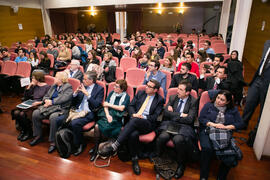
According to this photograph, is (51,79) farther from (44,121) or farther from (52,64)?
(52,64)

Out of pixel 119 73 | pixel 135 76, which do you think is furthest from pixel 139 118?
pixel 119 73

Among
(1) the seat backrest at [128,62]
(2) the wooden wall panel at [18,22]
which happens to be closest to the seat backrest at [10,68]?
(1) the seat backrest at [128,62]

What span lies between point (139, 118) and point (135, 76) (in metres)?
1.64

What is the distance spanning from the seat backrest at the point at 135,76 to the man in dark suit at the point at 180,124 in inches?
53.0

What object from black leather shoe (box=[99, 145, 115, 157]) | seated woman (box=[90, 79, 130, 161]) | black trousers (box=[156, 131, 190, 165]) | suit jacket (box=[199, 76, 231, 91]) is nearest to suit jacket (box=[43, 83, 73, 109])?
seated woman (box=[90, 79, 130, 161])

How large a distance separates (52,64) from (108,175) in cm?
446

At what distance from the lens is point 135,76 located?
3871 millimetres

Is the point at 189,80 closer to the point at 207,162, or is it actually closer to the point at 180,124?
the point at 180,124

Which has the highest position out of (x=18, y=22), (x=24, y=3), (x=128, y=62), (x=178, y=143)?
(x=24, y=3)

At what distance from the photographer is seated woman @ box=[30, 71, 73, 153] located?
274 centimetres

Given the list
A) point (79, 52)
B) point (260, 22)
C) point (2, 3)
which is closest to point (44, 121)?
point (79, 52)

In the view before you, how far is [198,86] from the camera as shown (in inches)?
140

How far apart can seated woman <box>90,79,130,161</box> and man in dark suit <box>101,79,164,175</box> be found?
0.50 ft

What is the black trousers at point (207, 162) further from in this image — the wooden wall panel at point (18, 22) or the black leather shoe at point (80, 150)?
the wooden wall panel at point (18, 22)
